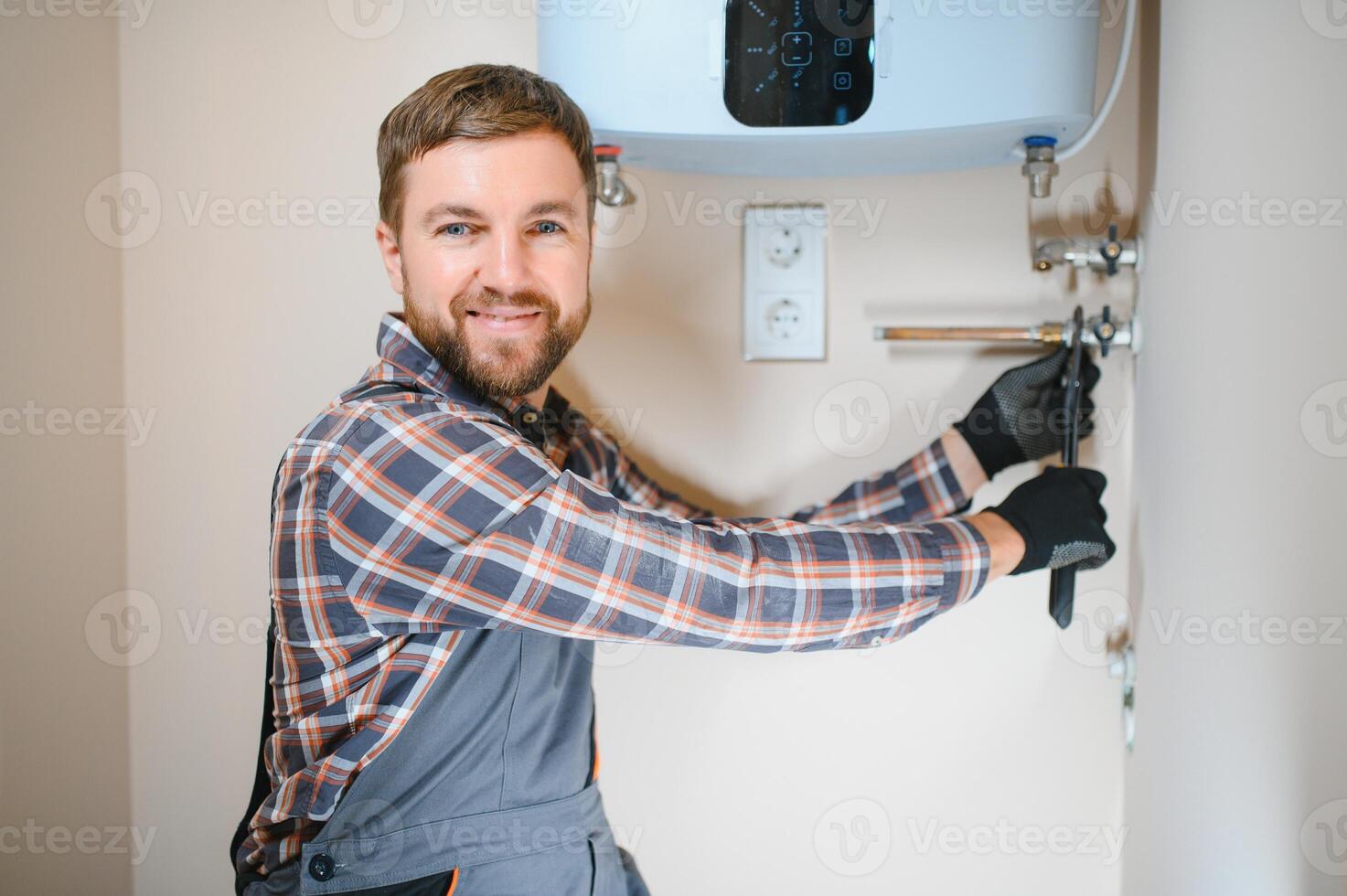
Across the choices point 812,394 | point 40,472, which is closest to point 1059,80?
point 812,394

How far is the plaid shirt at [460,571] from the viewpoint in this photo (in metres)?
0.72

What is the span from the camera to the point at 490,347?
86 centimetres

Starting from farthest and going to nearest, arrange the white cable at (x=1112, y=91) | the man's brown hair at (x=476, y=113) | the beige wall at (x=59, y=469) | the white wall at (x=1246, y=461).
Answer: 1. the beige wall at (x=59, y=469)
2. the white cable at (x=1112, y=91)
3. the man's brown hair at (x=476, y=113)
4. the white wall at (x=1246, y=461)

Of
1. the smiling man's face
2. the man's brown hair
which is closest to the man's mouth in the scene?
the smiling man's face

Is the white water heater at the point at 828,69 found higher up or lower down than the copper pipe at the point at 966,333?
higher up

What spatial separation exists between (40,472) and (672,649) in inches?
28.2

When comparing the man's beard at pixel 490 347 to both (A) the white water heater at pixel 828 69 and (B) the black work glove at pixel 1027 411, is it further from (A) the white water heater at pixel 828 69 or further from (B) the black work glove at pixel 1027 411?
(B) the black work glove at pixel 1027 411

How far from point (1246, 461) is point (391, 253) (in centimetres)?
74

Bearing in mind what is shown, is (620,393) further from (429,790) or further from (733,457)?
(429,790)

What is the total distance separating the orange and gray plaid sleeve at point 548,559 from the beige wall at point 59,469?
0.54m

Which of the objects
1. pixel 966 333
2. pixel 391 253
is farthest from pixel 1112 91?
pixel 391 253

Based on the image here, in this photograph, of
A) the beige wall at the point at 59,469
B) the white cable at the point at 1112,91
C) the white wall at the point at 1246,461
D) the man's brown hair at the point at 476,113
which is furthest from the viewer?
the beige wall at the point at 59,469

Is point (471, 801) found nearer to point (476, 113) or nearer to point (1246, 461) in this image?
point (476, 113)

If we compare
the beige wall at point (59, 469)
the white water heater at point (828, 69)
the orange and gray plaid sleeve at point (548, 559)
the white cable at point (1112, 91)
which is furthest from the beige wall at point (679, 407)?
the orange and gray plaid sleeve at point (548, 559)
